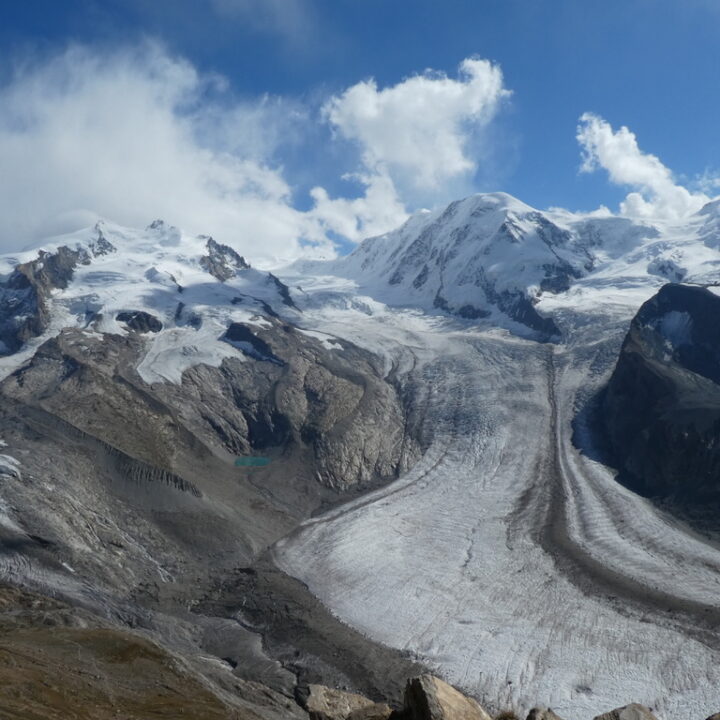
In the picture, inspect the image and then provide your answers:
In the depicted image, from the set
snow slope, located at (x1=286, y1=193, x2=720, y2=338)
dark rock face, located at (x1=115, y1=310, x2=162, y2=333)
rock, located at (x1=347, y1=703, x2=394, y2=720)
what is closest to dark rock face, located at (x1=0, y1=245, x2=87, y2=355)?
dark rock face, located at (x1=115, y1=310, x2=162, y2=333)

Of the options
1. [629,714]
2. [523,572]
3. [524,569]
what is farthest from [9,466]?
[629,714]

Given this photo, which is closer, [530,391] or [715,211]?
[530,391]

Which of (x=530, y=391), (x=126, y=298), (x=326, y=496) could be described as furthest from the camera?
(x=126, y=298)

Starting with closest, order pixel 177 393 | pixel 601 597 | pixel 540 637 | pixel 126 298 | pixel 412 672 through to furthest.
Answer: pixel 412 672, pixel 540 637, pixel 601 597, pixel 177 393, pixel 126 298

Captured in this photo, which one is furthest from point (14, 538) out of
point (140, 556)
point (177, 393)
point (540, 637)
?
point (177, 393)

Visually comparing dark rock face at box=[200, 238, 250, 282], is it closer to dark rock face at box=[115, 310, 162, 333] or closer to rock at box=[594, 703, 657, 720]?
dark rock face at box=[115, 310, 162, 333]

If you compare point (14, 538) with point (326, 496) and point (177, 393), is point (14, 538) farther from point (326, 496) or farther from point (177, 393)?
point (177, 393)
